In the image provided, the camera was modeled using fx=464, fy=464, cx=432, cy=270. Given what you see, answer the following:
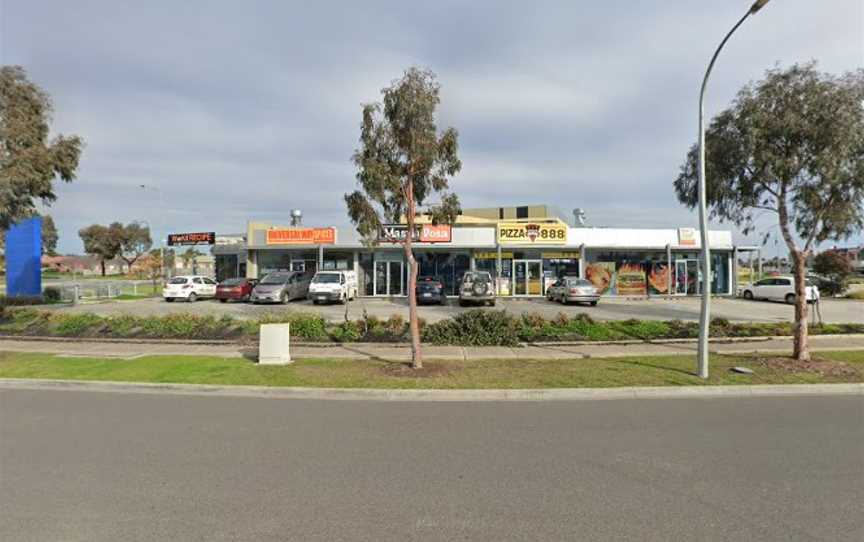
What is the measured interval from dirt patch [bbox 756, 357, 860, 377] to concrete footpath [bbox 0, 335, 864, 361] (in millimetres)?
1431

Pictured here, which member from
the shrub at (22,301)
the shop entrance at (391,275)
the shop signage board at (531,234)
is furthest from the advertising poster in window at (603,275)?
the shrub at (22,301)

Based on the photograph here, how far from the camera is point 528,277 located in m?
29.4

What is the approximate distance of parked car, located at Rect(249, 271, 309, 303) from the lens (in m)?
24.3

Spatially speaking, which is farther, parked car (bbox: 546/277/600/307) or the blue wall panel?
the blue wall panel

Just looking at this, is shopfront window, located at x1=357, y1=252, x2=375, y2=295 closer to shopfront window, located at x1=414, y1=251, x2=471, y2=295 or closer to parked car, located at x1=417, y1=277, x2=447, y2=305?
shopfront window, located at x1=414, y1=251, x2=471, y2=295

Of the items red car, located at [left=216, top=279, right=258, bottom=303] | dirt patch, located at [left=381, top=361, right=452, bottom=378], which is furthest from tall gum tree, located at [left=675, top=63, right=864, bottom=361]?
red car, located at [left=216, top=279, right=258, bottom=303]

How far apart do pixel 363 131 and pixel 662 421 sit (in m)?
7.18

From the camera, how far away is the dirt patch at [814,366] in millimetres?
9078

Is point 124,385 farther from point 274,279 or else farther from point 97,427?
point 274,279

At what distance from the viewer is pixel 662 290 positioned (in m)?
30.2

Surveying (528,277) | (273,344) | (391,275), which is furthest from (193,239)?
(273,344)

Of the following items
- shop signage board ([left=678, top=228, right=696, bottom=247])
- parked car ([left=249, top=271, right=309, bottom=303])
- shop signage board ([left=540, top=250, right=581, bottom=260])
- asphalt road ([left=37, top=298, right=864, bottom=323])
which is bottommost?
asphalt road ([left=37, top=298, right=864, bottom=323])

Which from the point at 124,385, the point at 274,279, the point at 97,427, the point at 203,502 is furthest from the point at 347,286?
the point at 203,502

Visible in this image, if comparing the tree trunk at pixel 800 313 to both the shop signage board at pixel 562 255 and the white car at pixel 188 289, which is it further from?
the white car at pixel 188 289
